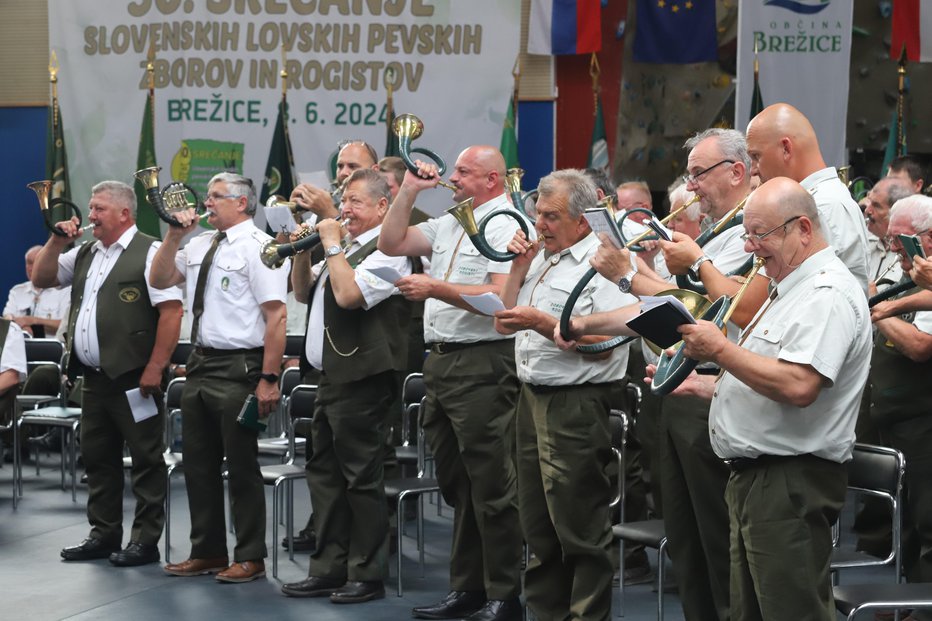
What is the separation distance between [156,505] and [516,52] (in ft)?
16.9

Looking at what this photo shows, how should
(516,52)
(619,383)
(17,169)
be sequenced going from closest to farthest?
(619,383) → (516,52) → (17,169)

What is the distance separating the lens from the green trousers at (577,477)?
4.12 meters

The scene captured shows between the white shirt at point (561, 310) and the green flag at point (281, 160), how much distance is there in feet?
19.1

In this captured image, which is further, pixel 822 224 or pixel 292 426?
pixel 292 426

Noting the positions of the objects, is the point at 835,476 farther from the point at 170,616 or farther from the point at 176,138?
the point at 176,138

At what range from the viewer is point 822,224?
3262mm

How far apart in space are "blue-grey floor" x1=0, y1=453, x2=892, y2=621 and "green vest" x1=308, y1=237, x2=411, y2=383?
0.92m

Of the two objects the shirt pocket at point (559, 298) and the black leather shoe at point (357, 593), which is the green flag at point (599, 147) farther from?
the shirt pocket at point (559, 298)

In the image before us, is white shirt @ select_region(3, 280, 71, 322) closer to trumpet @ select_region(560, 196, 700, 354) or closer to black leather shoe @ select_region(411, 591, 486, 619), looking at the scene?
black leather shoe @ select_region(411, 591, 486, 619)

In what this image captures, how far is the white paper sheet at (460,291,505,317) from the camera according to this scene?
4.07 m

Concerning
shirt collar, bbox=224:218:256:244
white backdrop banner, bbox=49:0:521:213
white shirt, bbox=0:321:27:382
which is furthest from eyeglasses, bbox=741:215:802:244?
white backdrop banner, bbox=49:0:521:213

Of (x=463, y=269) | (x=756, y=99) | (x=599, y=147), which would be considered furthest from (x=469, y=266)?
(x=599, y=147)

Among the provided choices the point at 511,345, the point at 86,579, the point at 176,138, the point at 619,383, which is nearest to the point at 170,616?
the point at 86,579

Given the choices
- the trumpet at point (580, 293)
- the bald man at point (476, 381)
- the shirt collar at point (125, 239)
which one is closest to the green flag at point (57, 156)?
the shirt collar at point (125, 239)
